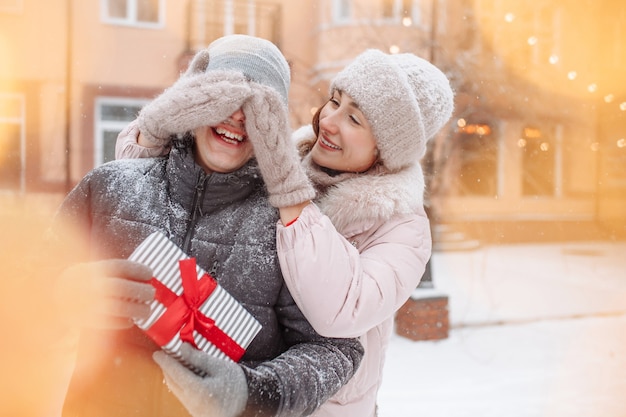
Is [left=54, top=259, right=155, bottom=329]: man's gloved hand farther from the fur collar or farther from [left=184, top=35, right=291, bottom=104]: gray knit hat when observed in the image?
the fur collar

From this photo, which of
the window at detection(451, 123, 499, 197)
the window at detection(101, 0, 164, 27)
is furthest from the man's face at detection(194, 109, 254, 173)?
the window at detection(451, 123, 499, 197)

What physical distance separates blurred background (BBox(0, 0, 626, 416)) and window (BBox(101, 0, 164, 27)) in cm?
3

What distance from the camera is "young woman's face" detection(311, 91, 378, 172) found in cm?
181

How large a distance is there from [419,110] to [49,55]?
30.0 ft

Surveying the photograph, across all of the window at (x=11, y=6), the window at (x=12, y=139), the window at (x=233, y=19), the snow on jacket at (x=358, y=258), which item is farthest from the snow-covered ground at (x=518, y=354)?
the window at (x=11, y=6)

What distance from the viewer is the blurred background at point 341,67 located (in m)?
8.20

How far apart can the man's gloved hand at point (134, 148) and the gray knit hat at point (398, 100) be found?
2.31 feet

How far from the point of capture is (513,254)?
1140 centimetres

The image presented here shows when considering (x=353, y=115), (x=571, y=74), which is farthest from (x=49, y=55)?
(x=571, y=74)

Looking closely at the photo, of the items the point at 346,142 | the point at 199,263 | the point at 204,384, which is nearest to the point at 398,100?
the point at 346,142

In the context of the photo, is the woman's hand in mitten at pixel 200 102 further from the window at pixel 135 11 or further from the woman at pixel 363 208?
the window at pixel 135 11

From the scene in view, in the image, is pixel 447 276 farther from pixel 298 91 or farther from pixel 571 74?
pixel 571 74

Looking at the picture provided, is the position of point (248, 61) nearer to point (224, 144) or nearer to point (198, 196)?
point (224, 144)

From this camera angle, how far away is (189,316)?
111cm
